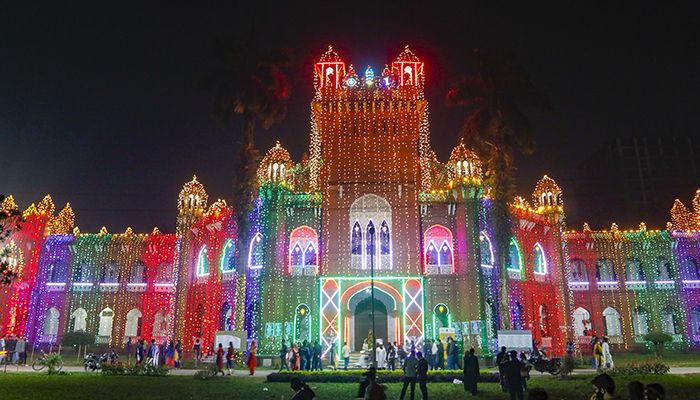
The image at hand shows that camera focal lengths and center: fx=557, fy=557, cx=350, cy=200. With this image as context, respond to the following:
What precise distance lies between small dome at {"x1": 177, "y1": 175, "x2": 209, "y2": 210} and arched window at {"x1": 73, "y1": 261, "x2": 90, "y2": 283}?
11.0 meters

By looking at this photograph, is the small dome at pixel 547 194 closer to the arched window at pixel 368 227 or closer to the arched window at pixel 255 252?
the arched window at pixel 368 227

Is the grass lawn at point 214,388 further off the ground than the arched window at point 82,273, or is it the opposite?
the arched window at point 82,273

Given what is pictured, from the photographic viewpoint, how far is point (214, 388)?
19703 mm

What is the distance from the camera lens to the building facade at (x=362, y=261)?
34.3m

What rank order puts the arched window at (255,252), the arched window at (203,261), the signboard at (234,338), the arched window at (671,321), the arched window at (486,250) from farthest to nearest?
the arched window at (671,321), the arched window at (203,261), the arched window at (255,252), the arched window at (486,250), the signboard at (234,338)

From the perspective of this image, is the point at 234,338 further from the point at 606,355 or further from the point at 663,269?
the point at 663,269

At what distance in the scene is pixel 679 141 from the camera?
8256cm

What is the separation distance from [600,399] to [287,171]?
29601mm

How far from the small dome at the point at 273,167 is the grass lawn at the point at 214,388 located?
50.7ft

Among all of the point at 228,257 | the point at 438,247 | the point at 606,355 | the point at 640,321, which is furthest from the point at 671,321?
the point at 228,257

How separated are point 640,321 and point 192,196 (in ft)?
119

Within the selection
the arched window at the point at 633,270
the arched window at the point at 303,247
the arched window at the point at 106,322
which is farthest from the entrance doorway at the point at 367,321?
the arched window at the point at 106,322

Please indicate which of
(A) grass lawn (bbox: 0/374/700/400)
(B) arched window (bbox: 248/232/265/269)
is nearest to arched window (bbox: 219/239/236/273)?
(B) arched window (bbox: 248/232/265/269)

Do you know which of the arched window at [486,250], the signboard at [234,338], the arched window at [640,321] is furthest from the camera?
the arched window at [640,321]
